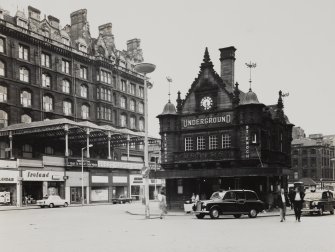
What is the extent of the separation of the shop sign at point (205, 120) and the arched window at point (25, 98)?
29.6 meters

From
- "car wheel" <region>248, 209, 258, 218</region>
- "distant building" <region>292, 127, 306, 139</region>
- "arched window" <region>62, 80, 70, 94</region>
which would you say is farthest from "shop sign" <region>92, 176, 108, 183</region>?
"distant building" <region>292, 127, 306, 139</region>

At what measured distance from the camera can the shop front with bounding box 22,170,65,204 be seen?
54.0 m

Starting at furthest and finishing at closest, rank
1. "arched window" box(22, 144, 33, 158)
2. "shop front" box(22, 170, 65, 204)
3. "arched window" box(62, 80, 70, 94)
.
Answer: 1. "arched window" box(62, 80, 70, 94)
2. "arched window" box(22, 144, 33, 158)
3. "shop front" box(22, 170, 65, 204)

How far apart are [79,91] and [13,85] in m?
12.9

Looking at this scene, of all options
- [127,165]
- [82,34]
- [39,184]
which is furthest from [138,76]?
[39,184]

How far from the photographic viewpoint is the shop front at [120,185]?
6781 centimetres

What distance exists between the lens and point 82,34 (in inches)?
2899

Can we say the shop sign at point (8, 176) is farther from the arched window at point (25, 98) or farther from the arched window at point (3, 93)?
the arched window at point (25, 98)

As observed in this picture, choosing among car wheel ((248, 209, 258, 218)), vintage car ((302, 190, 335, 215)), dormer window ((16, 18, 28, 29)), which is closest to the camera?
car wheel ((248, 209, 258, 218))

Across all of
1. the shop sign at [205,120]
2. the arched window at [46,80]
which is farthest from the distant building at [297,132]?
the shop sign at [205,120]

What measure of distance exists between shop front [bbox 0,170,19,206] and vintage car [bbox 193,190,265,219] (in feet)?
102

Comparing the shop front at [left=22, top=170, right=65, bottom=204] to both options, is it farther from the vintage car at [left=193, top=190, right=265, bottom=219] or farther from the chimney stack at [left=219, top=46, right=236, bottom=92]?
the vintage car at [left=193, top=190, right=265, bottom=219]

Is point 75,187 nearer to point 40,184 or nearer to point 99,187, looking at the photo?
point 99,187

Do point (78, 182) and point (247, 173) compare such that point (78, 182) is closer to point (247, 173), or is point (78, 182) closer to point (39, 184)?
point (39, 184)
